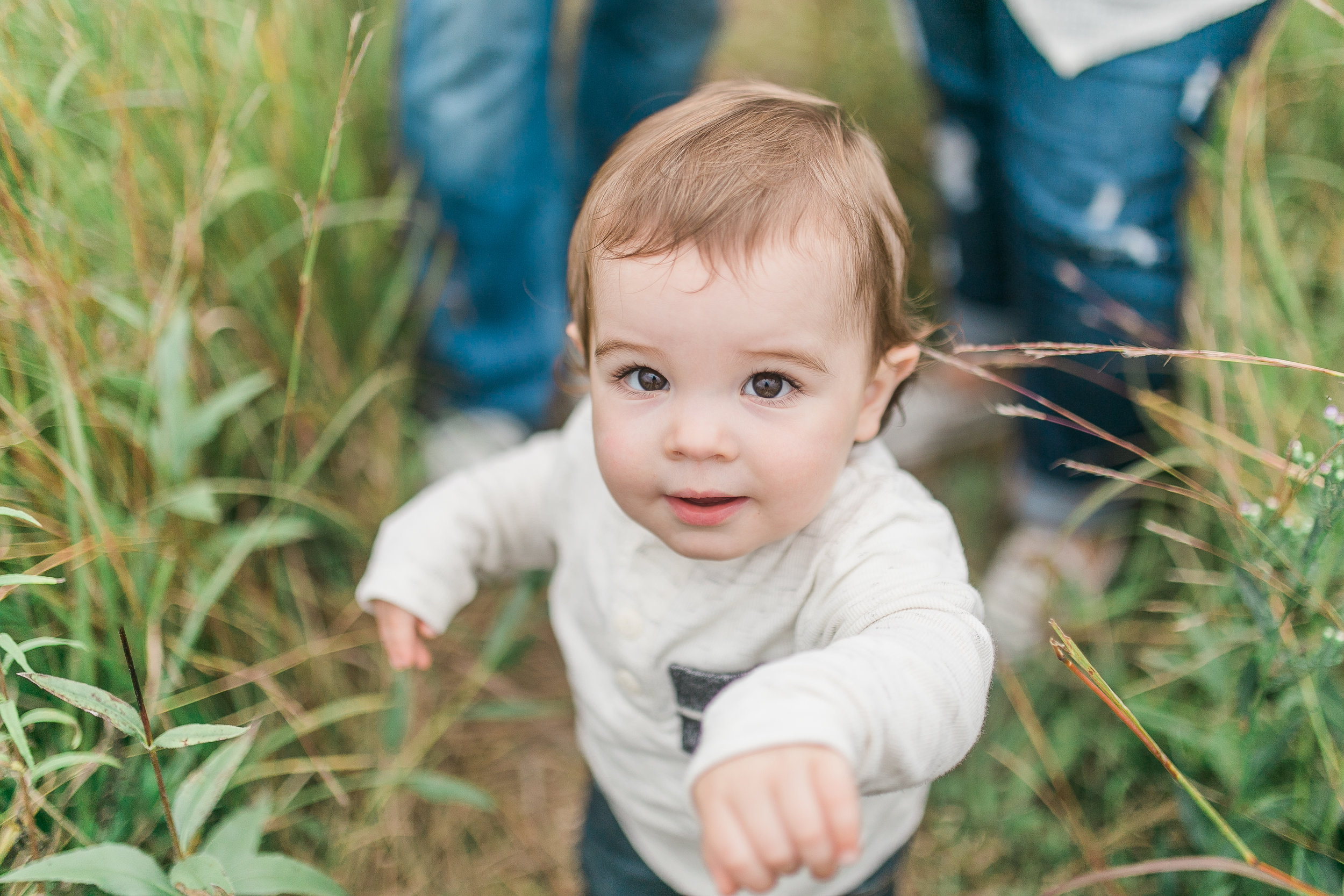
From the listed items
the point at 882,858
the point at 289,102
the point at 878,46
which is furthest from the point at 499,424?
the point at 878,46

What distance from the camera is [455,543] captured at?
1.02 m

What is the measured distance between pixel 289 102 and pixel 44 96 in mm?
332

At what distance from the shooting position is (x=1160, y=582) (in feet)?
5.03

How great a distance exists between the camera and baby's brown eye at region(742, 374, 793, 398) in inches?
30.7

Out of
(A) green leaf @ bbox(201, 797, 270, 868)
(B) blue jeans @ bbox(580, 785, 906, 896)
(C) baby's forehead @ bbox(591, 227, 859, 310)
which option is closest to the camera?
(C) baby's forehead @ bbox(591, 227, 859, 310)

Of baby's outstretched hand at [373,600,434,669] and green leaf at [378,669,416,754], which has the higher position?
baby's outstretched hand at [373,600,434,669]

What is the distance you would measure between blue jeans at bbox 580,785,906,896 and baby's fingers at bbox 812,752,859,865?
52 centimetres

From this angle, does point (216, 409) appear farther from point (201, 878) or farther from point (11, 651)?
point (201, 878)

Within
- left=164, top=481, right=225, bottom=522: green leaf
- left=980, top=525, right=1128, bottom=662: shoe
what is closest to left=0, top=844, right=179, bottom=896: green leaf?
left=164, top=481, right=225, bottom=522: green leaf

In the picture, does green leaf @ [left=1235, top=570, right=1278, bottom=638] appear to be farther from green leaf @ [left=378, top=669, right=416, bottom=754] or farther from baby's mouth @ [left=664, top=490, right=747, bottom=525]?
green leaf @ [left=378, top=669, right=416, bottom=754]

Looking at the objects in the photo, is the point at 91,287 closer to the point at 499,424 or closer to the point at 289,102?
the point at 289,102

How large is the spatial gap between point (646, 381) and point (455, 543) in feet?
1.10

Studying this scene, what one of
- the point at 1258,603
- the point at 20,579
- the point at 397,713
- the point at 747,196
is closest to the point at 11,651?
the point at 20,579

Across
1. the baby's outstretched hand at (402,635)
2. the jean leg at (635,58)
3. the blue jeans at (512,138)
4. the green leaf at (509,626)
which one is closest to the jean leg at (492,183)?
the blue jeans at (512,138)
